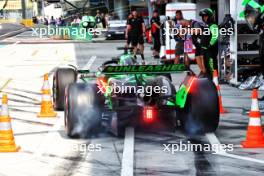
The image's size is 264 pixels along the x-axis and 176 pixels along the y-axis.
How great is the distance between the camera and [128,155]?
364 inches

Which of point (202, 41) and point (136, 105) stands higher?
point (202, 41)

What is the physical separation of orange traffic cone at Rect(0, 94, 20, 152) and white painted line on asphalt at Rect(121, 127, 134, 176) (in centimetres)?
149

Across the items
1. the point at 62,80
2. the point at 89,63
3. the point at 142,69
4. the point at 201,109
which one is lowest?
the point at 89,63

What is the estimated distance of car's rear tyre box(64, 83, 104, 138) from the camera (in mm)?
10125

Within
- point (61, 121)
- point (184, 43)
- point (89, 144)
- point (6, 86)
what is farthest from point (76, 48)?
point (89, 144)

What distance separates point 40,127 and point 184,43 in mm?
10701

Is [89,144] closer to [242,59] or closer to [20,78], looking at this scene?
[242,59]

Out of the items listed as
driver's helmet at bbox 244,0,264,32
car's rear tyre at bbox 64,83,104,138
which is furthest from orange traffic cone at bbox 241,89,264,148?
driver's helmet at bbox 244,0,264,32

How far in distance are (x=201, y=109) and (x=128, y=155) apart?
158 cm

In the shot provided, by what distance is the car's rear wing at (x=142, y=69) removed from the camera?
10.1 metres

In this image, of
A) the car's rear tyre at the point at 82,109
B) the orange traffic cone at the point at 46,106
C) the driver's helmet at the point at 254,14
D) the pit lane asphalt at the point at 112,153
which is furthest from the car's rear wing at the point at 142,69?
the driver's helmet at the point at 254,14

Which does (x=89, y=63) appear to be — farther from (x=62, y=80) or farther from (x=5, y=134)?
(x=5, y=134)

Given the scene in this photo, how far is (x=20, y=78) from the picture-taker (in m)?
20.5

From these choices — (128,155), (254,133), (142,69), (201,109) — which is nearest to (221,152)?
(254,133)
